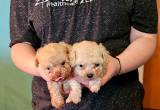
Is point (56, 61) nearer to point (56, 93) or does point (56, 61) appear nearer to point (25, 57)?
point (56, 93)

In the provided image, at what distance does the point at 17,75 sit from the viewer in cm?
173

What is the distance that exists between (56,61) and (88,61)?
0.07 metres

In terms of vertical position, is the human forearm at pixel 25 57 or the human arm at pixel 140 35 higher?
the human arm at pixel 140 35

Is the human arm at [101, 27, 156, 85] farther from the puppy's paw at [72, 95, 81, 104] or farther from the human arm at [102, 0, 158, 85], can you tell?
the puppy's paw at [72, 95, 81, 104]

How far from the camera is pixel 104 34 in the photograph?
860mm

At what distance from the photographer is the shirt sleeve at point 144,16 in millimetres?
869

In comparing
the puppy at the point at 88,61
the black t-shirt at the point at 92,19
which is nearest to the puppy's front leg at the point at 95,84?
the puppy at the point at 88,61

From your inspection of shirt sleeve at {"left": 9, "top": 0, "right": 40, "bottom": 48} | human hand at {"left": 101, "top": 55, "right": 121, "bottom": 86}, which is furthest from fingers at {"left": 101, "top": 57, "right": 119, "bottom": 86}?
shirt sleeve at {"left": 9, "top": 0, "right": 40, "bottom": 48}

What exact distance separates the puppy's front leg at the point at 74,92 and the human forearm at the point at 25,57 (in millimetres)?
116

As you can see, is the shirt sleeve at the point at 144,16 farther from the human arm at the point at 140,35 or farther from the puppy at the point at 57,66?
the puppy at the point at 57,66

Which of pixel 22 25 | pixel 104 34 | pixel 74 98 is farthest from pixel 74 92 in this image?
pixel 22 25

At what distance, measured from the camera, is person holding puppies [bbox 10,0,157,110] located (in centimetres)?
85

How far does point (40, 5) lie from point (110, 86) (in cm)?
29

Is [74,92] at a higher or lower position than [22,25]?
lower
